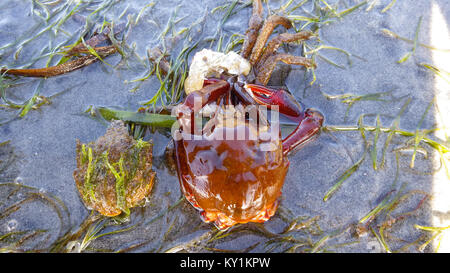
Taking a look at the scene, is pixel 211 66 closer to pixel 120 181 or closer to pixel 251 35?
pixel 251 35

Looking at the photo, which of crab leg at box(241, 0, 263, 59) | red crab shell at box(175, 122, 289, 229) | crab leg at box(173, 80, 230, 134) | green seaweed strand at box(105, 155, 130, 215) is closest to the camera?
red crab shell at box(175, 122, 289, 229)

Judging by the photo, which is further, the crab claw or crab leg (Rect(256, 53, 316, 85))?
crab leg (Rect(256, 53, 316, 85))

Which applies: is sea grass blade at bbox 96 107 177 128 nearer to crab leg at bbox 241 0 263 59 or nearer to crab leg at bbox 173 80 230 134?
crab leg at bbox 173 80 230 134

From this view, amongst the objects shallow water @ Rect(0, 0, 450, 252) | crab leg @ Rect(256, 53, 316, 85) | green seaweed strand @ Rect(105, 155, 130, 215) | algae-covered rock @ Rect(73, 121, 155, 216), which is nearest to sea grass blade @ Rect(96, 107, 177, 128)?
shallow water @ Rect(0, 0, 450, 252)

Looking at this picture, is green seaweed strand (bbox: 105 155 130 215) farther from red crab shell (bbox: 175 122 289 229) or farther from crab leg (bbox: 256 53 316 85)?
crab leg (bbox: 256 53 316 85)

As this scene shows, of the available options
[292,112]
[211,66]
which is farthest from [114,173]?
[292,112]

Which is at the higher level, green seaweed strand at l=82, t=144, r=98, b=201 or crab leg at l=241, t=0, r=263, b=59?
crab leg at l=241, t=0, r=263, b=59

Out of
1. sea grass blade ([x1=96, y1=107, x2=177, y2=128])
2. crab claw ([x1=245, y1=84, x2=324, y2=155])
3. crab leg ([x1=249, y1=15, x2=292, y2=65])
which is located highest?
crab leg ([x1=249, y1=15, x2=292, y2=65])

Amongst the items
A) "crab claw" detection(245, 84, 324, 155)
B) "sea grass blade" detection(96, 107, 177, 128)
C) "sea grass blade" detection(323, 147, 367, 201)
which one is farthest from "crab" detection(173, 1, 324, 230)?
"sea grass blade" detection(323, 147, 367, 201)

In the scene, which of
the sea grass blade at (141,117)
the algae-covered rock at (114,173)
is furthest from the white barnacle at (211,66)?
the algae-covered rock at (114,173)

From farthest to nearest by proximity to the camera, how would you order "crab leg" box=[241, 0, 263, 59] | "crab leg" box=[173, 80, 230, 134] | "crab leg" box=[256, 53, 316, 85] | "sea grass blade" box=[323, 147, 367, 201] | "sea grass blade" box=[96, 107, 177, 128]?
"crab leg" box=[241, 0, 263, 59], "crab leg" box=[256, 53, 316, 85], "sea grass blade" box=[96, 107, 177, 128], "sea grass blade" box=[323, 147, 367, 201], "crab leg" box=[173, 80, 230, 134]
